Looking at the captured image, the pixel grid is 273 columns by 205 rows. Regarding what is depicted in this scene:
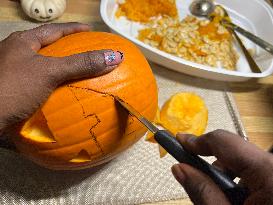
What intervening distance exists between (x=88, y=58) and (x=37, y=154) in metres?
0.20

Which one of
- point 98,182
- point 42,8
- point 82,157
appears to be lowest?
point 98,182

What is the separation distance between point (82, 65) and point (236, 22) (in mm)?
776

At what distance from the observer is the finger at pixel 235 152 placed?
16.8 inches

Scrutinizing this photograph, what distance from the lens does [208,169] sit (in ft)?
1.55

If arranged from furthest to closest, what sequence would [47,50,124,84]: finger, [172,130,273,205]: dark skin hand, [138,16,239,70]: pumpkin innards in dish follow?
[138,16,239,70]: pumpkin innards in dish < [47,50,124,84]: finger < [172,130,273,205]: dark skin hand

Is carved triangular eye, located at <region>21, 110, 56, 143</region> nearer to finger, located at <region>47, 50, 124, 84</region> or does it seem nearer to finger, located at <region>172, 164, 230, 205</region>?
finger, located at <region>47, 50, 124, 84</region>

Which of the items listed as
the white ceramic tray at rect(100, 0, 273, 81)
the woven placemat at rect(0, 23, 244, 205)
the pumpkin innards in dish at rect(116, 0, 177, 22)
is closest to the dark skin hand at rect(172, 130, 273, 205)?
the woven placemat at rect(0, 23, 244, 205)

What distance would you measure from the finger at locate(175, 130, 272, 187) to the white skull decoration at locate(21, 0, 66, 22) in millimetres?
710

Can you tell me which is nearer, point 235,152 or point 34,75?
point 235,152

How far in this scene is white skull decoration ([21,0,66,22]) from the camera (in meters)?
1.03

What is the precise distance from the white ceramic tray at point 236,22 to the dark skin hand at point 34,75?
0.33 metres

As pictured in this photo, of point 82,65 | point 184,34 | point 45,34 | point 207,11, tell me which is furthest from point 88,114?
point 207,11

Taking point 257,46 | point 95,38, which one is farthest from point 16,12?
point 257,46

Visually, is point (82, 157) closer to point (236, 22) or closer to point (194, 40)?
point (194, 40)
